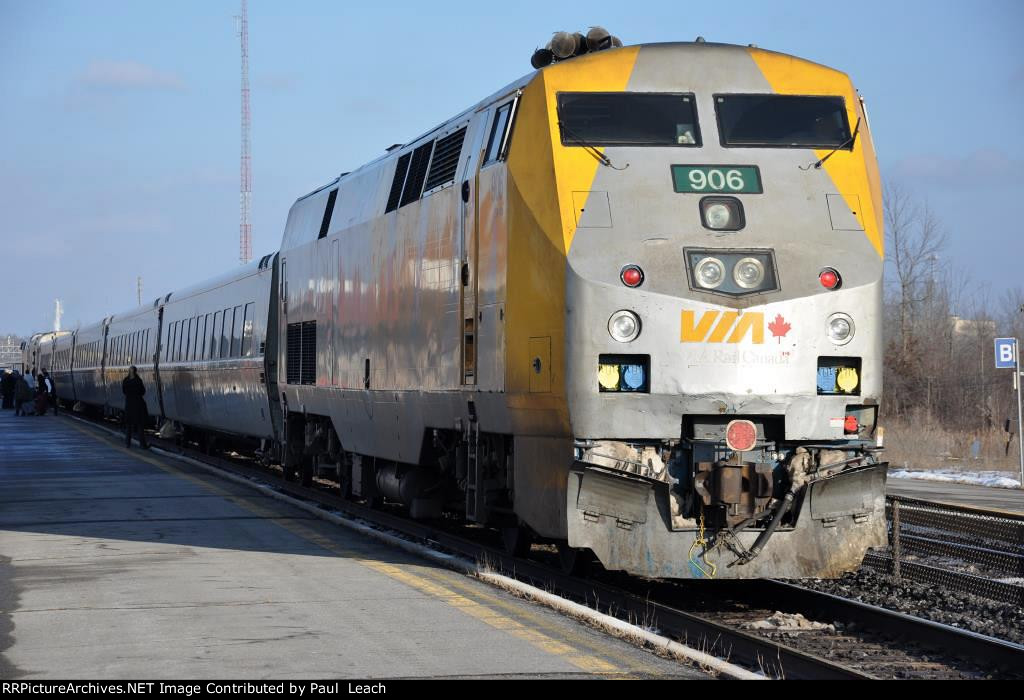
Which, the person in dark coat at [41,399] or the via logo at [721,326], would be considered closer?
the via logo at [721,326]

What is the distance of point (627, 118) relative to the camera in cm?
934

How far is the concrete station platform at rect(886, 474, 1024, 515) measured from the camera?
59.7ft

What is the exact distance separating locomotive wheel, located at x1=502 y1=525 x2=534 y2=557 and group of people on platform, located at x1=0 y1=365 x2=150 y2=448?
17.3 meters

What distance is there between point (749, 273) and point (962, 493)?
13.3 metres

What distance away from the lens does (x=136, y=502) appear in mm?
15883

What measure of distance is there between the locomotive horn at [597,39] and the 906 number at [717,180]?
2279 mm

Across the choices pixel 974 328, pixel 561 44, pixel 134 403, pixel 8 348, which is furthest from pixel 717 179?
pixel 8 348

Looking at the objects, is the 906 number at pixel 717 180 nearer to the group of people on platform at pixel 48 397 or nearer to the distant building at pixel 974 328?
the group of people on platform at pixel 48 397

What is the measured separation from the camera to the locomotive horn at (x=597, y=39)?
428 inches

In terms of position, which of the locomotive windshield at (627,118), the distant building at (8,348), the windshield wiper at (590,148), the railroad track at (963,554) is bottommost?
the railroad track at (963,554)

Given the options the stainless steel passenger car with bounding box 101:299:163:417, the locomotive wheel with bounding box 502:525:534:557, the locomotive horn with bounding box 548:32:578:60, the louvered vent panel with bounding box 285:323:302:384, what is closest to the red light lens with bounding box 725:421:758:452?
the locomotive wheel with bounding box 502:525:534:557

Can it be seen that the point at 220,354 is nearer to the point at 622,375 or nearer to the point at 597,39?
the point at 597,39

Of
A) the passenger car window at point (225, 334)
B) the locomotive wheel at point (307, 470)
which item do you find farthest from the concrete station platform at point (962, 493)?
the passenger car window at point (225, 334)

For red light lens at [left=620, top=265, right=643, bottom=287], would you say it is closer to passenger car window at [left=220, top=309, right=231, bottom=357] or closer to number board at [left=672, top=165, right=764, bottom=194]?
number board at [left=672, top=165, right=764, bottom=194]
